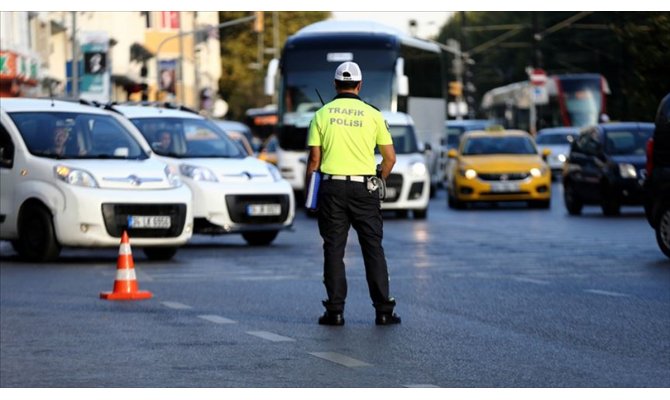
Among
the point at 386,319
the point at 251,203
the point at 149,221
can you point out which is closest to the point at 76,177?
the point at 149,221

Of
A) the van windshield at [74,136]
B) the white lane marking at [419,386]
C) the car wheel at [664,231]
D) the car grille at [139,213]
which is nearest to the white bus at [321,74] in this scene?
the van windshield at [74,136]

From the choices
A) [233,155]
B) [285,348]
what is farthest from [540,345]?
[233,155]

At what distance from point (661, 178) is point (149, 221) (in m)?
5.29

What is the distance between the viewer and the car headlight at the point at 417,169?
108ft

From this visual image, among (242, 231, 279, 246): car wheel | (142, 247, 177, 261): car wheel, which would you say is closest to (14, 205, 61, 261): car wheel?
(142, 247, 177, 261): car wheel

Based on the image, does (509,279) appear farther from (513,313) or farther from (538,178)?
(538,178)

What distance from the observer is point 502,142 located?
38125mm

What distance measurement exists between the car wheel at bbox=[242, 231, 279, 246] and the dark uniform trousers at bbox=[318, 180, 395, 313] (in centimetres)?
1134

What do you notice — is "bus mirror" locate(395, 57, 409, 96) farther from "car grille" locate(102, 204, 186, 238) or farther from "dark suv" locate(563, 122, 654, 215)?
"car grille" locate(102, 204, 186, 238)

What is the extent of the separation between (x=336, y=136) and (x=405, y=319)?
4.61ft

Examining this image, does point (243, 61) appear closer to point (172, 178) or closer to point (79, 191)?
point (172, 178)

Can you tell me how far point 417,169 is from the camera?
108 feet

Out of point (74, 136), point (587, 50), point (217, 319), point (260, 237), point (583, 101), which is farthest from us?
point (587, 50)

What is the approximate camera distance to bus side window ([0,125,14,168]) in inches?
842
